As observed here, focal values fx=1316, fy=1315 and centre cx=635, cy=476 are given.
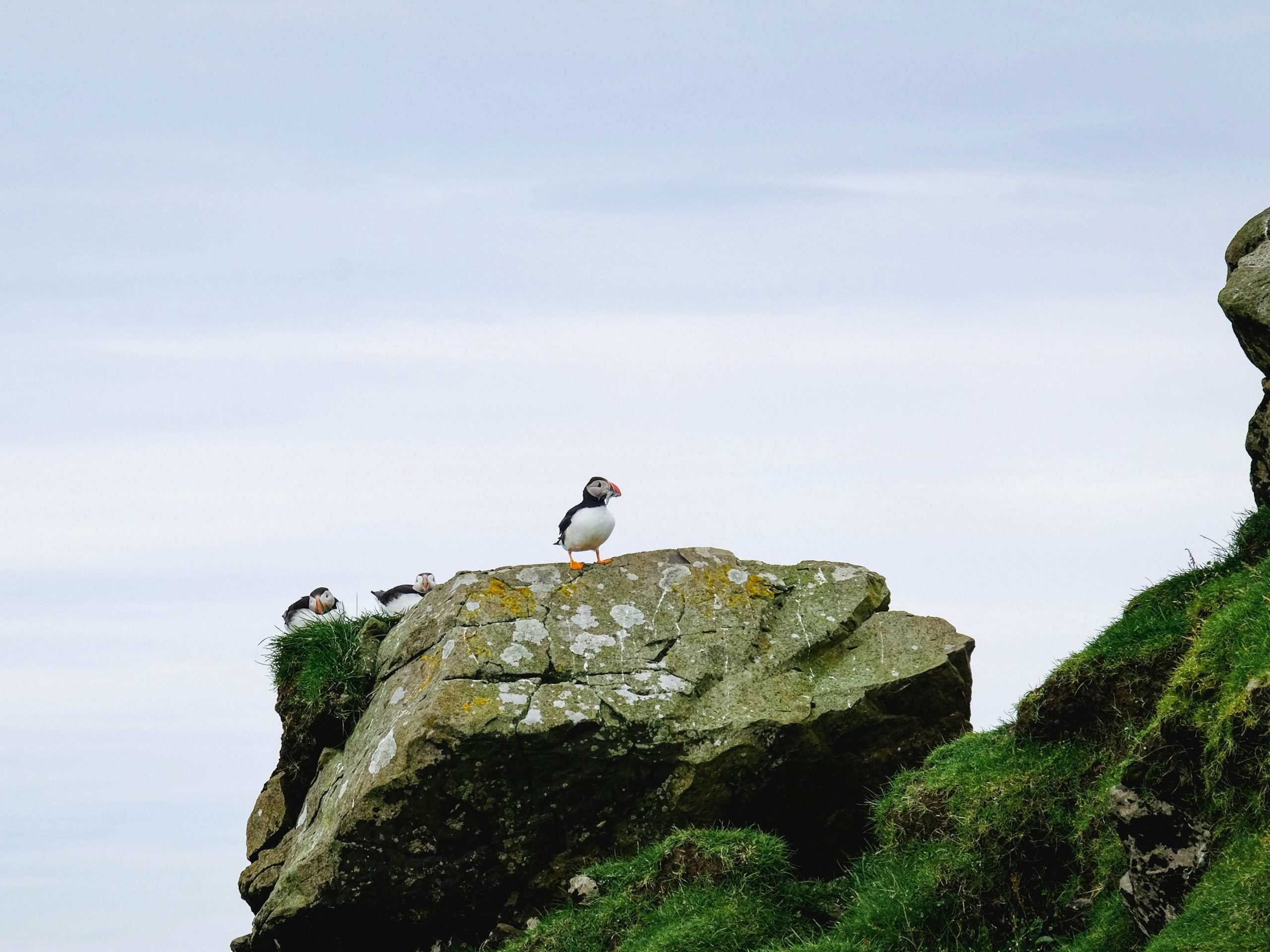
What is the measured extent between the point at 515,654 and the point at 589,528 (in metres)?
1.83

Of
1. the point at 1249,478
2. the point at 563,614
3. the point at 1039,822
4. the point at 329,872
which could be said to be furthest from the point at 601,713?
the point at 1249,478

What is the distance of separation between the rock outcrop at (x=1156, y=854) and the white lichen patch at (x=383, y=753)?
8.15m

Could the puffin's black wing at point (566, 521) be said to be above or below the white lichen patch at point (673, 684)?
above

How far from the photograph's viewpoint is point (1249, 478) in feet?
45.0

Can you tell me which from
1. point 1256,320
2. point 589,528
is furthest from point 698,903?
point 1256,320

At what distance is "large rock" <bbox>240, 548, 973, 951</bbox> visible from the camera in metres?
15.0

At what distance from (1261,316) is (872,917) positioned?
678 cm

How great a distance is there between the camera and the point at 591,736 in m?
14.9

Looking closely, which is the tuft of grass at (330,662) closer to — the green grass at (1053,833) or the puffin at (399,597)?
the puffin at (399,597)

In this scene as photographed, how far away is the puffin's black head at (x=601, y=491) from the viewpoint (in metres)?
16.5

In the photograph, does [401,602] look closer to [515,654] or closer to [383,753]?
[515,654]

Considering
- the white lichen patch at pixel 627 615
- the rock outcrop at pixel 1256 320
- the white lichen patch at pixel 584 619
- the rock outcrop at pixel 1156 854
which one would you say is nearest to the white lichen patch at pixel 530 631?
the white lichen patch at pixel 584 619

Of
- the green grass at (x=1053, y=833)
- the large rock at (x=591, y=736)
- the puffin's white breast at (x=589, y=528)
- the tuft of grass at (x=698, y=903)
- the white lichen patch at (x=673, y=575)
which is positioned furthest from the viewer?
the white lichen patch at (x=673, y=575)

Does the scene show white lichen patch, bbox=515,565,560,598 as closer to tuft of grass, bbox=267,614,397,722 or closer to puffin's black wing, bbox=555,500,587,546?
puffin's black wing, bbox=555,500,587,546
